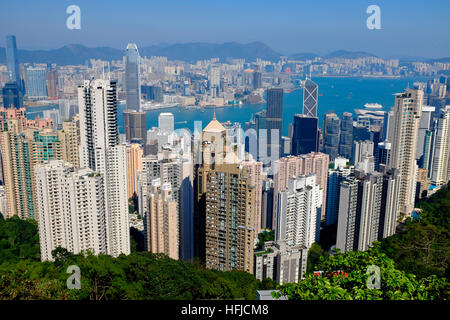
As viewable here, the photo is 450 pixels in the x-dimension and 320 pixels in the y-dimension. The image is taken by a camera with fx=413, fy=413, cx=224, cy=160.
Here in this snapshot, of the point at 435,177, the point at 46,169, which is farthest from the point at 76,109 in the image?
the point at 435,177

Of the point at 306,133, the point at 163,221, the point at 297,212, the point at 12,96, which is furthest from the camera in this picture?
the point at 306,133

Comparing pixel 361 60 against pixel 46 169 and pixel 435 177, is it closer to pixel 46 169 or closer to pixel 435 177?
pixel 46 169

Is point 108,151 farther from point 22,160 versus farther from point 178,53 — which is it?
point 22,160

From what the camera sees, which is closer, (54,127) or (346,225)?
(346,225)

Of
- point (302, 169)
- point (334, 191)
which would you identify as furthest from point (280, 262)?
point (302, 169)

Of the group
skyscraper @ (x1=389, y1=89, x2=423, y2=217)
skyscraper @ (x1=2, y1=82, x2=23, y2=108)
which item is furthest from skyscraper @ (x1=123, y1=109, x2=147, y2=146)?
skyscraper @ (x1=389, y1=89, x2=423, y2=217)
